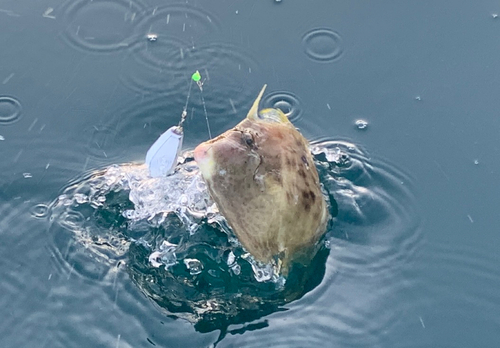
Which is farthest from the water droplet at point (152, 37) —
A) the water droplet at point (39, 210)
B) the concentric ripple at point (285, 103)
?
the water droplet at point (39, 210)

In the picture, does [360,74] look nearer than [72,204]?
No

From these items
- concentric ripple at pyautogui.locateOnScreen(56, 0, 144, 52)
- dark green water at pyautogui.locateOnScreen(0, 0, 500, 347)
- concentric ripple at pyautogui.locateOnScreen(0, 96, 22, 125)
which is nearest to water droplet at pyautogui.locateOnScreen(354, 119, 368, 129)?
dark green water at pyautogui.locateOnScreen(0, 0, 500, 347)

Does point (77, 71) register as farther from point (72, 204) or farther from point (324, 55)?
point (324, 55)

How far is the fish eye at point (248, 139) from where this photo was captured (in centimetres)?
314

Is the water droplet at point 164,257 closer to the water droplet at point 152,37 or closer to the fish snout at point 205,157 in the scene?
the fish snout at point 205,157

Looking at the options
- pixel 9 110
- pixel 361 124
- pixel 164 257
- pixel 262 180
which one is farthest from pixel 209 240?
pixel 9 110

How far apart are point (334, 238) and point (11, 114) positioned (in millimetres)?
1810

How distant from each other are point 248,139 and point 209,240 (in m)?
0.80

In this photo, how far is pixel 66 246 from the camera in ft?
12.0

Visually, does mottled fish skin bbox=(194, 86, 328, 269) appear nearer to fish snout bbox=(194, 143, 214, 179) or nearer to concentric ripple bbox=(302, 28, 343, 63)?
fish snout bbox=(194, 143, 214, 179)

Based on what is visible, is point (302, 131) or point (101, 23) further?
point (101, 23)

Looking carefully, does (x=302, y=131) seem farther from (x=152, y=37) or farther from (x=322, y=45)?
(x=152, y=37)

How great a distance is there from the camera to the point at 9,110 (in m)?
4.08

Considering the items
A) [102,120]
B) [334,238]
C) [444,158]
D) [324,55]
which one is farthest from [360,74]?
[102,120]
